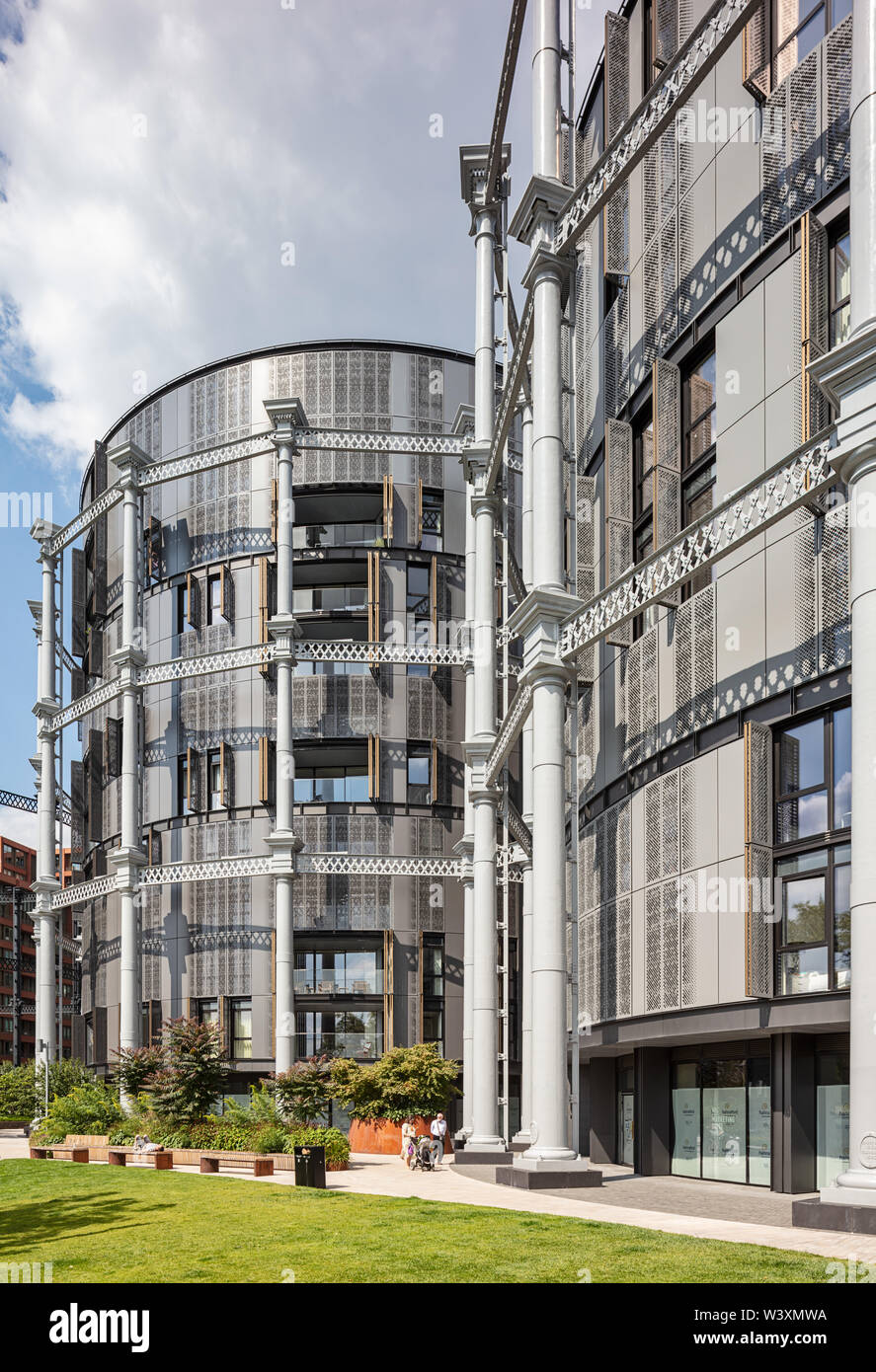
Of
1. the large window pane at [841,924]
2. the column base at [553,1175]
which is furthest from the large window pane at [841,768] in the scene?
the column base at [553,1175]

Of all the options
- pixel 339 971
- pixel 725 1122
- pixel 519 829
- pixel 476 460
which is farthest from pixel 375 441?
pixel 725 1122

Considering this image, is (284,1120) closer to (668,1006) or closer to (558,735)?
(668,1006)

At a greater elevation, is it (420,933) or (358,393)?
(358,393)

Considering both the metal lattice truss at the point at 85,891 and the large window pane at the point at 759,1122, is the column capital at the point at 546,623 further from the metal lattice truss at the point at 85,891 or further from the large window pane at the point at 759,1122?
the metal lattice truss at the point at 85,891

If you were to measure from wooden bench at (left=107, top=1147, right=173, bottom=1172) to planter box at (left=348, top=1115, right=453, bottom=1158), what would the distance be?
26.8 feet

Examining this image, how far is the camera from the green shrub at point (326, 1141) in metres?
27.5

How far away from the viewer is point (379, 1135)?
35.5 meters

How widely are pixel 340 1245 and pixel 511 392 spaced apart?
829 inches

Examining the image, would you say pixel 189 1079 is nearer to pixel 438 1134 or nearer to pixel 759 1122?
pixel 438 1134

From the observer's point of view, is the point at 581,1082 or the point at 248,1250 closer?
the point at 248,1250

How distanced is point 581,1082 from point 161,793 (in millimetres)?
21573

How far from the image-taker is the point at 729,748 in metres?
22.9
